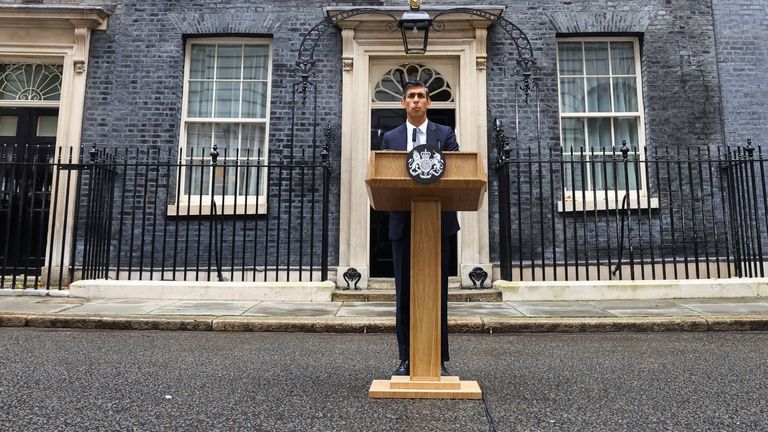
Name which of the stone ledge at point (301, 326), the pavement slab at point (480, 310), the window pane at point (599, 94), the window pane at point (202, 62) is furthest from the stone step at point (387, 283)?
the window pane at point (202, 62)

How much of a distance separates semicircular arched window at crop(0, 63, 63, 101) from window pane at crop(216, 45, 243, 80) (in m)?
2.59

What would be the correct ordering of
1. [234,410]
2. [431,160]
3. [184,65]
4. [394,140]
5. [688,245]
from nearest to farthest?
[234,410]
[431,160]
[394,140]
[688,245]
[184,65]

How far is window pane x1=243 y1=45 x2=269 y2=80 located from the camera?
322 inches

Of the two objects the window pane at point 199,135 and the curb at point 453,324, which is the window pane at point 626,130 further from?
the window pane at point 199,135

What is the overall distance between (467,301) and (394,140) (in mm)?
3934

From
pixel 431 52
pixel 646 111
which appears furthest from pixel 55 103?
pixel 646 111

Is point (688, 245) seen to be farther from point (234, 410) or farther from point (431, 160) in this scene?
point (234, 410)

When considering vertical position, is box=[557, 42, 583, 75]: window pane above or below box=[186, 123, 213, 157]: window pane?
above

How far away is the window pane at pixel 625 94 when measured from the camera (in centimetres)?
806

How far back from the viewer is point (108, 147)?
7801 mm

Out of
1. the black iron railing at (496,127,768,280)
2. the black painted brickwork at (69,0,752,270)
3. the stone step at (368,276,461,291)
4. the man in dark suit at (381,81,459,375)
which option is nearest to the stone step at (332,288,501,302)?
the stone step at (368,276,461,291)

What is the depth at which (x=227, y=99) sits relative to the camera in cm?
814

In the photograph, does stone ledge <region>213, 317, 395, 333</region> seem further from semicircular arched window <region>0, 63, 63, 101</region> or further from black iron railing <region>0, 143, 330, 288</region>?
semicircular arched window <region>0, 63, 63, 101</region>

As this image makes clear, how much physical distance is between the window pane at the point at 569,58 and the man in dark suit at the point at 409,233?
19.8ft
